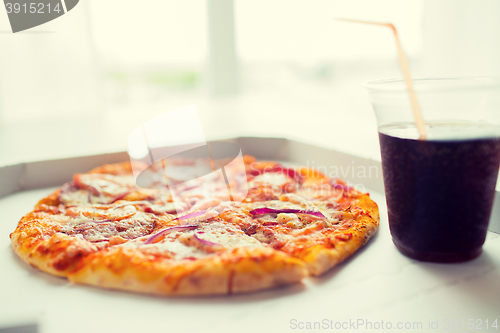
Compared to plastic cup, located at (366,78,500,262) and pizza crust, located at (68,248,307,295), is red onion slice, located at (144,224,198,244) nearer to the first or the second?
pizza crust, located at (68,248,307,295)

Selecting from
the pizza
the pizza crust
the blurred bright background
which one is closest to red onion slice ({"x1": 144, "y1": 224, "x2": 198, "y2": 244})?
the pizza

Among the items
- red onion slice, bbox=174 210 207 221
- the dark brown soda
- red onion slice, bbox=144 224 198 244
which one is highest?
the dark brown soda

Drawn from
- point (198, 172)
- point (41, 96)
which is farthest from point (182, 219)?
point (41, 96)

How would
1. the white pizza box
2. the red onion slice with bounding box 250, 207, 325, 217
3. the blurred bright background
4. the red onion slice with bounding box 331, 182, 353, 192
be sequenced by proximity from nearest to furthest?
1. the white pizza box
2. the red onion slice with bounding box 250, 207, 325, 217
3. the red onion slice with bounding box 331, 182, 353, 192
4. the blurred bright background

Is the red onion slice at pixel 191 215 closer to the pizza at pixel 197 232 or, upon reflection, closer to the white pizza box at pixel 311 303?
the pizza at pixel 197 232

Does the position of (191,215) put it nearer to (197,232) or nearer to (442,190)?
(197,232)

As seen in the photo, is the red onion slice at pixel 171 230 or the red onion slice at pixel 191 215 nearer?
the red onion slice at pixel 171 230

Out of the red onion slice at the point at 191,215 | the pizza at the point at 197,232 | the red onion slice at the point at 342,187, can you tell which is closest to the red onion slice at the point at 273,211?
the pizza at the point at 197,232

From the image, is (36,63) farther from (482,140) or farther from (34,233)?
(482,140)
